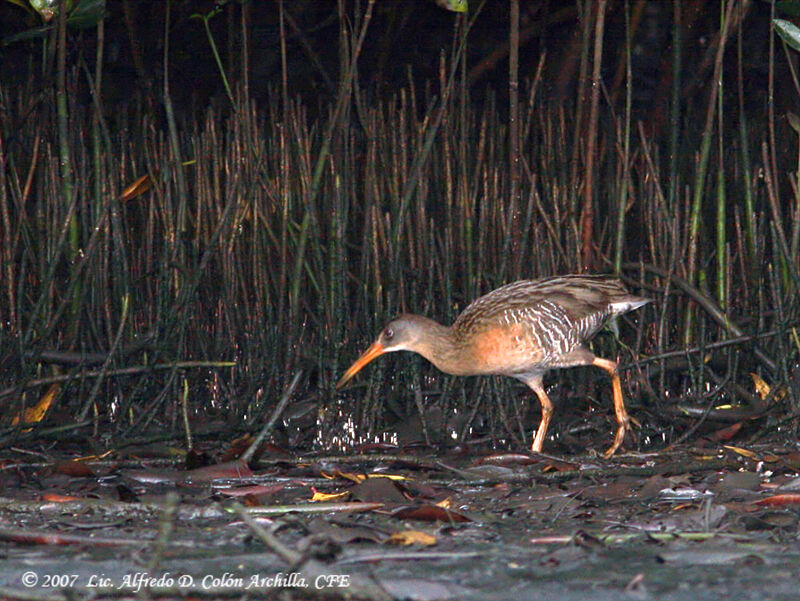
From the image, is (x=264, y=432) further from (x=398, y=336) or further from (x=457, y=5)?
(x=457, y=5)

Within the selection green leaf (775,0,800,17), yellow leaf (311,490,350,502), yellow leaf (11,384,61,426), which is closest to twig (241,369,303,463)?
yellow leaf (311,490,350,502)

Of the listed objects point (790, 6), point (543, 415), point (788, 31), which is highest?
point (790, 6)

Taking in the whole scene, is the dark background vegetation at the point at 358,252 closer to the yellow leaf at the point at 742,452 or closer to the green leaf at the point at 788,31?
the green leaf at the point at 788,31

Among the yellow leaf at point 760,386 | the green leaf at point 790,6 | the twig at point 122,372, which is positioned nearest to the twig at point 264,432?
the twig at point 122,372

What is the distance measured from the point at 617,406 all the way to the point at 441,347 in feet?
1.88

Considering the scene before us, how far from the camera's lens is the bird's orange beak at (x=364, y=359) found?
3770mm

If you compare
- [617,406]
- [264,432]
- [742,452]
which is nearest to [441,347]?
[617,406]

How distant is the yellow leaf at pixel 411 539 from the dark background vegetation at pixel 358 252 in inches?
57.9

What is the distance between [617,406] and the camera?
3838 millimetres

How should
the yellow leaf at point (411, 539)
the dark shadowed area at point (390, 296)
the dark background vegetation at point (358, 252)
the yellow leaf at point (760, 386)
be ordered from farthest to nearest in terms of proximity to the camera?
the yellow leaf at point (760, 386) → the dark background vegetation at point (358, 252) → the dark shadowed area at point (390, 296) → the yellow leaf at point (411, 539)

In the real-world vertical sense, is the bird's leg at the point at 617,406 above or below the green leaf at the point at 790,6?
below

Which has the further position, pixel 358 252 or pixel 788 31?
pixel 358 252

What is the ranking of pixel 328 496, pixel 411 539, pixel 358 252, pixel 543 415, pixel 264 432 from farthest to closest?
pixel 358 252 → pixel 543 415 → pixel 264 432 → pixel 328 496 → pixel 411 539

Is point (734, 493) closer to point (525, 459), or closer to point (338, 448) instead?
point (525, 459)
